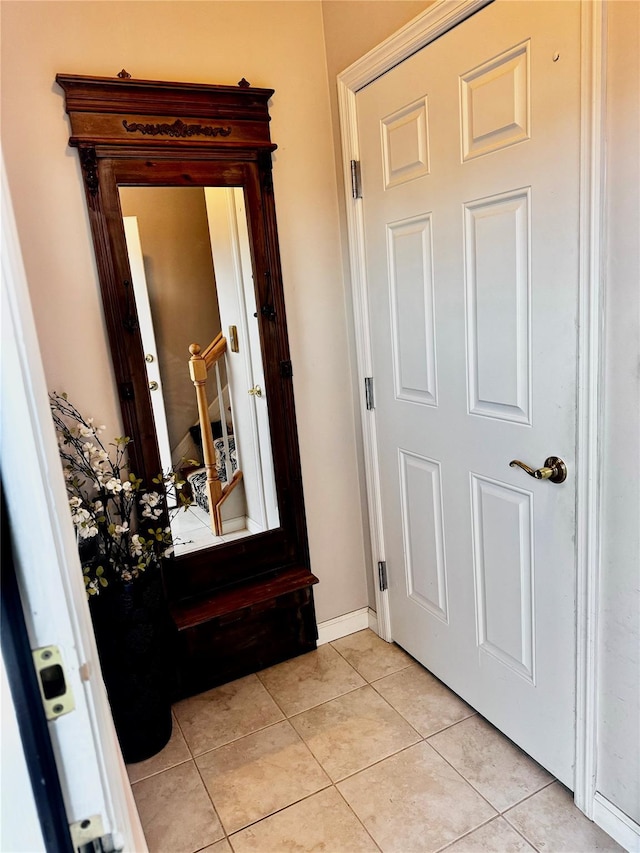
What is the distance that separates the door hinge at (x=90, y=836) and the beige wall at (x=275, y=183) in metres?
1.43

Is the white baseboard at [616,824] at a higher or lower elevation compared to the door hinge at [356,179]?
lower

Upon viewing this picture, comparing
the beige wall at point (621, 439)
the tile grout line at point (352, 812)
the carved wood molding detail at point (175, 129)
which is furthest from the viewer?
the carved wood molding detail at point (175, 129)

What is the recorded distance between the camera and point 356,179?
2025mm

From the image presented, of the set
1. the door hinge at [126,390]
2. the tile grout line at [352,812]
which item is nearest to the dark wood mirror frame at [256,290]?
the door hinge at [126,390]

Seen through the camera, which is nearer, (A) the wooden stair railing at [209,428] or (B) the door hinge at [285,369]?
(A) the wooden stair railing at [209,428]

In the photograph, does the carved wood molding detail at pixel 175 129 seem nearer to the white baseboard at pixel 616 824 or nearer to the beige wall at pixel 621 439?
the beige wall at pixel 621 439

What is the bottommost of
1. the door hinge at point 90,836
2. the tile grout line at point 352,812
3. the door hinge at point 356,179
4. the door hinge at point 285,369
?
the tile grout line at point 352,812

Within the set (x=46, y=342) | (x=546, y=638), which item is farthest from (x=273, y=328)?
(x=546, y=638)

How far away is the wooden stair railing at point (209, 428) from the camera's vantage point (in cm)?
202

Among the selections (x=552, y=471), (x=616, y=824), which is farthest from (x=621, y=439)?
(x=616, y=824)

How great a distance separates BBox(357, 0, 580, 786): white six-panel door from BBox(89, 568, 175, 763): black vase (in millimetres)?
915

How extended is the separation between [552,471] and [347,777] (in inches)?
42.7

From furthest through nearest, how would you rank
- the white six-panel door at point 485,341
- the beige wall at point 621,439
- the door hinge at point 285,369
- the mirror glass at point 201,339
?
the door hinge at point 285,369, the mirror glass at point 201,339, the white six-panel door at point 485,341, the beige wall at point 621,439

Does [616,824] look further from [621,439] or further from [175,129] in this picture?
[175,129]
